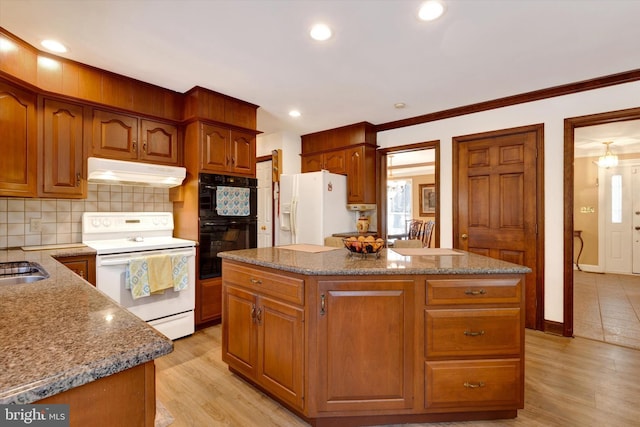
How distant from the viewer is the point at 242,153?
3.50 metres

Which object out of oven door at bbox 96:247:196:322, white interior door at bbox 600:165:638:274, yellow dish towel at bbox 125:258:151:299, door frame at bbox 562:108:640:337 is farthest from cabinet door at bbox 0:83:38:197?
white interior door at bbox 600:165:638:274

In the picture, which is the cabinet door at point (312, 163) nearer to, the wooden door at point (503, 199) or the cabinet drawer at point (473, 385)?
the wooden door at point (503, 199)

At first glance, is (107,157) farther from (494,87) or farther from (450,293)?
(494,87)

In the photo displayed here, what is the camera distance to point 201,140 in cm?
314

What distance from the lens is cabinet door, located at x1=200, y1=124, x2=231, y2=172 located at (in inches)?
124

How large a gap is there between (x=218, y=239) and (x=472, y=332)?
97.5 inches

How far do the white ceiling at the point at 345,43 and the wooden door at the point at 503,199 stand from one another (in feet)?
1.77

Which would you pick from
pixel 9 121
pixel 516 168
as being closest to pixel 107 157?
pixel 9 121

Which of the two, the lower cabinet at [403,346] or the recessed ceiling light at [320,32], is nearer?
the lower cabinet at [403,346]

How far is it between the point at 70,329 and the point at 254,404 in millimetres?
1444

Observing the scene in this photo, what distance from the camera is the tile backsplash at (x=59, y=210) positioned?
2609mm

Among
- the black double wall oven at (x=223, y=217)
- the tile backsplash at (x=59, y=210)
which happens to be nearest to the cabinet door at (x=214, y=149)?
the black double wall oven at (x=223, y=217)

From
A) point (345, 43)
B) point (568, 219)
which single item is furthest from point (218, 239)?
point (568, 219)

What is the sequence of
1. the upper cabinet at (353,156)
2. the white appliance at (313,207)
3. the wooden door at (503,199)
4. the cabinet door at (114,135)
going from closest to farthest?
the cabinet door at (114,135) → the wooden door at (503,199) → the white appliance at (313,207) → the upper cabinet at (353,156)
